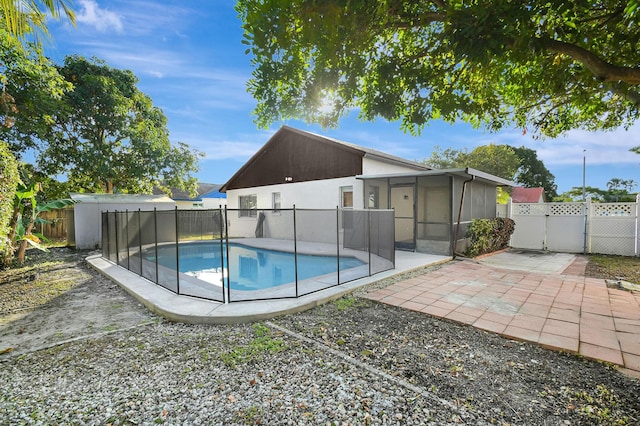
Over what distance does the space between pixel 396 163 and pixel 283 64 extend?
338 inches

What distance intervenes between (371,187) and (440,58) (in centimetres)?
582

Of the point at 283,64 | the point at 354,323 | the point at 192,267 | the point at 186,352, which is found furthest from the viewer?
the point at 192,267

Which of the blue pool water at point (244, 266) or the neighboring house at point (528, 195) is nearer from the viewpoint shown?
the blue pool water at point (244, 266)

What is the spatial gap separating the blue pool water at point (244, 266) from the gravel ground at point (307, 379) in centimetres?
284

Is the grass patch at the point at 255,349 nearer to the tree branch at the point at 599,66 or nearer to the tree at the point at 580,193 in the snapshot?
the tree branch at the point at 599,66

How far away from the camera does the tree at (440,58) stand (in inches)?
131

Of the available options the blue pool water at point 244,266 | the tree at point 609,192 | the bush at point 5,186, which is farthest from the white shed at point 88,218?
the tree at point 609,192

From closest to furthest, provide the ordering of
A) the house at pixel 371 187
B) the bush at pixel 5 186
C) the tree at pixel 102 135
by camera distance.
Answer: the bush at pixel 5 186, the house at pixel 371 187, the tree at pixel 102 135

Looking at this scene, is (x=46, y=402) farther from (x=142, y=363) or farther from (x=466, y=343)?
(x=466, y=343)

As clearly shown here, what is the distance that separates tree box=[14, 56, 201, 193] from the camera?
524 inches

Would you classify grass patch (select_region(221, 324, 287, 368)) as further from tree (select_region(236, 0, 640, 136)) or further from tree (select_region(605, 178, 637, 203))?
tree (select_region(605, 178, 637, 203))

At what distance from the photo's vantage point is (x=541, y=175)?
37188 mm

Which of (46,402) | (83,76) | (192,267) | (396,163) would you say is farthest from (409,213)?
(83,76)

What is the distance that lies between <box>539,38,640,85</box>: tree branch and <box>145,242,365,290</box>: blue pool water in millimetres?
5009
